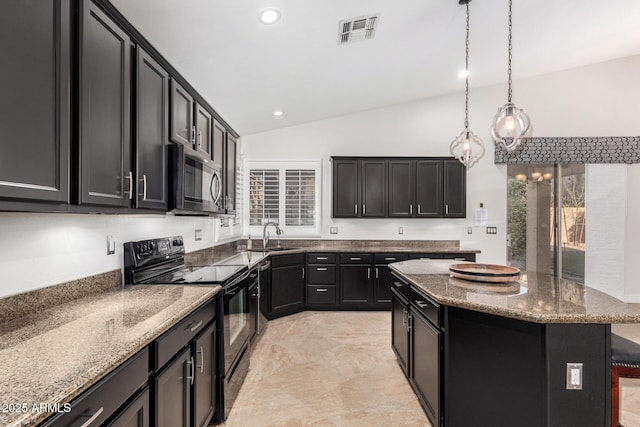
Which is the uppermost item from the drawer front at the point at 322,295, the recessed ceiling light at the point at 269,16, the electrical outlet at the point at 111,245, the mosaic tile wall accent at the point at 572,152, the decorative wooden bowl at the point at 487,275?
the recessed ceiling light at the point at 269,16

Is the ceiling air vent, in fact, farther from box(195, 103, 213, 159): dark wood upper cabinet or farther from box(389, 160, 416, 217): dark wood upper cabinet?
box(389, 160, 416, 217): dark wood upper cabinet

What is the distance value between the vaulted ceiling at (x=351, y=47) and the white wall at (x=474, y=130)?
22 cm

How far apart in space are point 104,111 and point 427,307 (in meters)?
2.04

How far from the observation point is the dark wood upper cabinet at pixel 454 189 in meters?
4.73

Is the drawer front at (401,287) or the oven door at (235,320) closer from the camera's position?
the oven door at (235,320)

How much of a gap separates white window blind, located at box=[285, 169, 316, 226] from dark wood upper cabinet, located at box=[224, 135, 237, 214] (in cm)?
111

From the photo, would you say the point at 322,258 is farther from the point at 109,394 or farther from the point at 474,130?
the point at 109,394

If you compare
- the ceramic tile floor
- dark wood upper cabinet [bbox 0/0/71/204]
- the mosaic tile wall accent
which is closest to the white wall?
the mosaic tile wall accent

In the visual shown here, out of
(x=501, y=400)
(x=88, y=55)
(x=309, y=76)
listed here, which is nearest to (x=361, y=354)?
(x=501, y=400)

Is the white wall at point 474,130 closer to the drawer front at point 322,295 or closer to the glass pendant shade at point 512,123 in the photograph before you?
the drawer front at point 322,295

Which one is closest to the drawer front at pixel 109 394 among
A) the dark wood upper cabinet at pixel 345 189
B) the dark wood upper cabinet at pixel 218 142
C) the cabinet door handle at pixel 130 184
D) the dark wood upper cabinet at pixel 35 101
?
the dark wood upper cabinet at pixel 35 101

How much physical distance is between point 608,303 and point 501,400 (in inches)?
28.5

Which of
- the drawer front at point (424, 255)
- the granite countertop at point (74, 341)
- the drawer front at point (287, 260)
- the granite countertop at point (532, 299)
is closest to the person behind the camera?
the granite countertop at point (74, 341)

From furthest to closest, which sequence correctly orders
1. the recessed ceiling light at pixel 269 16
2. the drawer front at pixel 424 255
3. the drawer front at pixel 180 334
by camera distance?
the drawer front at pixel 424 255, the recessed ceiling light at pixel 269 16, the drawer front at pixel 180 334
